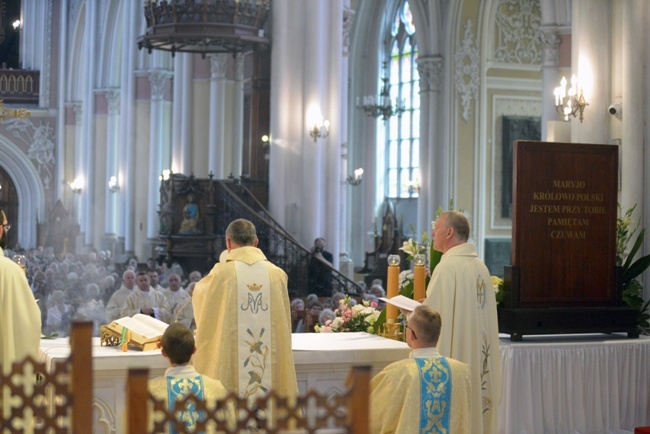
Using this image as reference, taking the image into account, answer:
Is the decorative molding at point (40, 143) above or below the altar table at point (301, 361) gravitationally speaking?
above

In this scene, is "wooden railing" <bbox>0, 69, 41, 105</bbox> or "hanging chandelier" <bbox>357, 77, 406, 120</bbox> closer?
"hanging chandelier" <bbox>357, 77, 406, 120</bbox>

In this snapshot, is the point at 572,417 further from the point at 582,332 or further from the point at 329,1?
the point at 329,1

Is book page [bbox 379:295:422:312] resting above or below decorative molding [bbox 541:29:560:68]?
below

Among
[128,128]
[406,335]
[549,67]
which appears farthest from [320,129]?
[128,128]

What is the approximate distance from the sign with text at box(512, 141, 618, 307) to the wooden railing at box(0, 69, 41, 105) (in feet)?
101

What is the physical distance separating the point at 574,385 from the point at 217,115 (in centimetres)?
1602

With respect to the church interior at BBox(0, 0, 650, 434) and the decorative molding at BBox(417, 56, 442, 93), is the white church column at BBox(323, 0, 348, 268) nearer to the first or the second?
the church interior at BBox(0, 0, 650, 434)

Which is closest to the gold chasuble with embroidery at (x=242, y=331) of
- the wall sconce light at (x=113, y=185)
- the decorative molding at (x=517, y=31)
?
the decorative molding at (x=517, y=31)

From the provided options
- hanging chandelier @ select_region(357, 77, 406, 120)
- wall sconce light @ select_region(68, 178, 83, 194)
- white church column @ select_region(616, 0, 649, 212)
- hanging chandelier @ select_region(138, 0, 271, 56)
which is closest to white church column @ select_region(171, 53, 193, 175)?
hanging chandelier @ select_region(357, 77, 406, 120)

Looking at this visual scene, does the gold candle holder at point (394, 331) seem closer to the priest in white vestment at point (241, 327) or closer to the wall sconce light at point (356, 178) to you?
the priest in white vestment at point (241, 327)

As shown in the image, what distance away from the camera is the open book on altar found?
679 cm

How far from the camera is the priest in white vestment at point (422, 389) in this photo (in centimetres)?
589

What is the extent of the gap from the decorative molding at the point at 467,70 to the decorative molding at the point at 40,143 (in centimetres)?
1667

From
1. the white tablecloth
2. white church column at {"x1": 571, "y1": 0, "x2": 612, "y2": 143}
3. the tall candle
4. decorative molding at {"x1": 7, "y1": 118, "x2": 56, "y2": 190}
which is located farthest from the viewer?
decorative molding at {"x1": 7, "y1": 118, "x2": 56, "y2": 190}
